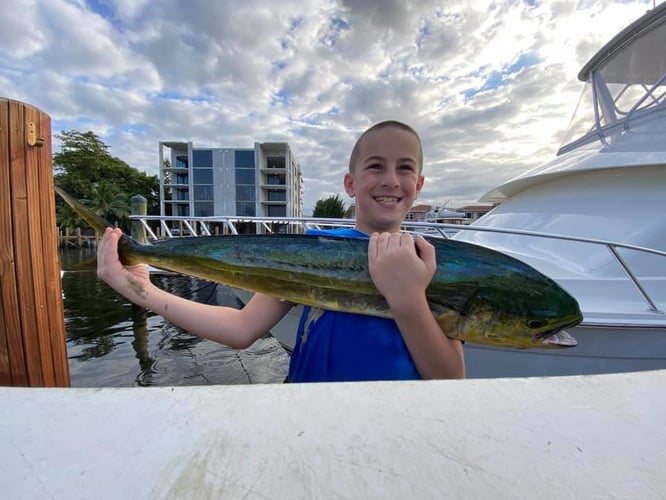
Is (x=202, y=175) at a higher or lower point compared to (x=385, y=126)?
higher

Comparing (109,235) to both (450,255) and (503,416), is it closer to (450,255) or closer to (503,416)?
(450,255)

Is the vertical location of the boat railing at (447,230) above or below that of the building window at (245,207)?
below

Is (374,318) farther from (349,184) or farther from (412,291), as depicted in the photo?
(349,184)

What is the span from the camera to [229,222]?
5324 millimetres

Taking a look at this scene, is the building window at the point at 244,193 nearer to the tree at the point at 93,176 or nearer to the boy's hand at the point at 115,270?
the tree at the point at 93,176

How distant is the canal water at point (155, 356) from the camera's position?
14.2 ft

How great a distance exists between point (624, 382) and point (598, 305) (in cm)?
216

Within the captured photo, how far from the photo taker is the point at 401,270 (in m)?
0.98

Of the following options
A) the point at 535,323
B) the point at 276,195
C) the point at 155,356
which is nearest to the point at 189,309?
the point at 535,323

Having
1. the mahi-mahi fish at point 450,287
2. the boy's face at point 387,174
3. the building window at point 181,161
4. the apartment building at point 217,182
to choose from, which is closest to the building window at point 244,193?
the apartment building at point 217,182

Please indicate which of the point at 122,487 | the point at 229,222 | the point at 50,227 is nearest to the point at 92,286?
the point at 229,222

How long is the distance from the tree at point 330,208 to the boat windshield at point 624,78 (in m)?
47.5

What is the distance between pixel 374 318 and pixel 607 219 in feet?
11.4

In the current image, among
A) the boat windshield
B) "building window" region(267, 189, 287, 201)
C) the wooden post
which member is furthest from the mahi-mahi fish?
"building window" region(267, 189, 287, 201)
